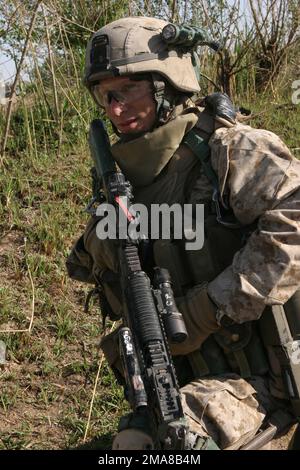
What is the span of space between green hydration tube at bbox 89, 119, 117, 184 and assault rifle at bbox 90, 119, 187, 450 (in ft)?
0.40

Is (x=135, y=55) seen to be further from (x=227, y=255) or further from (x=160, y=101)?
(x=227, y=255)

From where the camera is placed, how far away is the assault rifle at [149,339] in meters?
2.13

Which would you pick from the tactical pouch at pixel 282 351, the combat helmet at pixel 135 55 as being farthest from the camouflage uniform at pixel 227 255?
the combat helmet at pixel 135 55

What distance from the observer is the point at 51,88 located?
586cm

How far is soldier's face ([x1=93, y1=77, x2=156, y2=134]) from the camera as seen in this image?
2.76m

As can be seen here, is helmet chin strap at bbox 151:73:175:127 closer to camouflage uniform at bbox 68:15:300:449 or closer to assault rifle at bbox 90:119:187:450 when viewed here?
camouflage uniform at bbox 68:15:300:449

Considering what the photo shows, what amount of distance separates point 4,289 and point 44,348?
0.47 meters

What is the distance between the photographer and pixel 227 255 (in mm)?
2686

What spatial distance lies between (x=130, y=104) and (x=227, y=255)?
654mm

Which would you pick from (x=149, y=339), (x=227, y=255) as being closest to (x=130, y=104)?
(x=227, y=255)

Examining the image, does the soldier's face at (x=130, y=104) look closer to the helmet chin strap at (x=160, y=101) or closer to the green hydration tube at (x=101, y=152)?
the helmet chin strap at (x=160, y=101)

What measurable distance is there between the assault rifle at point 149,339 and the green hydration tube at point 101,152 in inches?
4.8

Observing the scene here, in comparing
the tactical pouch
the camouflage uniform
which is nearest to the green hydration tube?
the camouflage uniform

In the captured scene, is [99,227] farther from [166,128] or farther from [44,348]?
[44,348]
